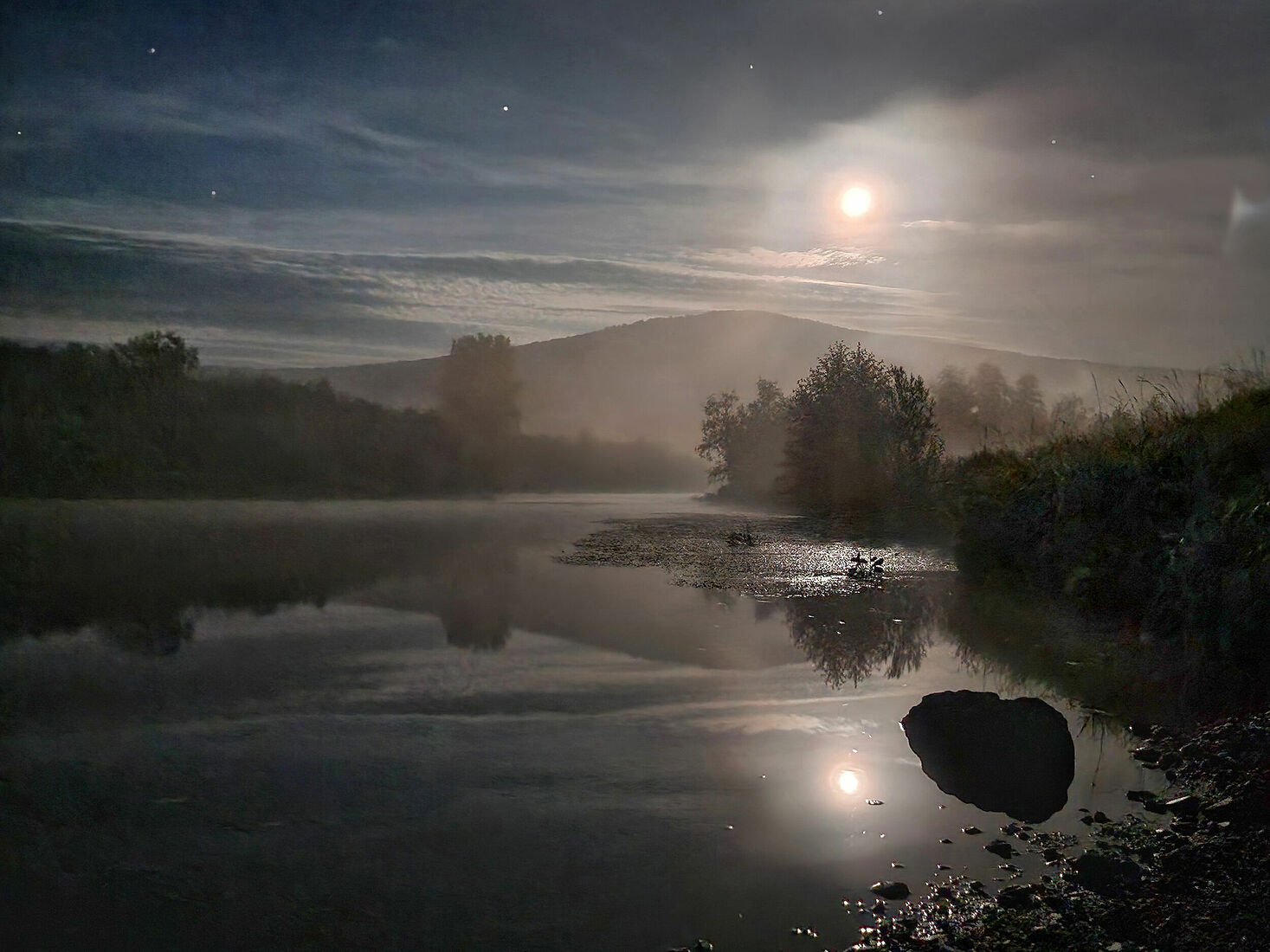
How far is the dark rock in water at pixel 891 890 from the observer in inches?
119

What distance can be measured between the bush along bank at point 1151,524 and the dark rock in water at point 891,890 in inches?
128

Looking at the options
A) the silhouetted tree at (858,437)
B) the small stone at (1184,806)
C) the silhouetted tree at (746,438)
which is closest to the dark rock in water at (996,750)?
the small stone at (1184,806)

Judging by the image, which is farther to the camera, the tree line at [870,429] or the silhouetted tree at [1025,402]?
the tree line at [870,429]

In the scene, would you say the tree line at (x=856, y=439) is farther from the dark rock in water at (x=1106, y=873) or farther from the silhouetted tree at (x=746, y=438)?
the dark rock in water at (x=1106, y=873)

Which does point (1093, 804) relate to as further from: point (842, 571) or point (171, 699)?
point (842, 571)

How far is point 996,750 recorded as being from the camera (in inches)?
167

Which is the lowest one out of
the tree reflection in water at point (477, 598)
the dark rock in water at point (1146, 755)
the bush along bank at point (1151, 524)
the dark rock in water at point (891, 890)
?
the tree reflection in water at point (477, 598)

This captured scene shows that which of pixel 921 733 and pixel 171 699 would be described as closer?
pixel 921 733

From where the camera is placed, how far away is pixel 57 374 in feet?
76.9

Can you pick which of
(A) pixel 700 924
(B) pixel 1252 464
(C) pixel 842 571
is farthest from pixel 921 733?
(C) pixel 842 571

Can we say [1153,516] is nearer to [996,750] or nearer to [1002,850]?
[996,750]

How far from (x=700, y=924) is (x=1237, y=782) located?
239cm

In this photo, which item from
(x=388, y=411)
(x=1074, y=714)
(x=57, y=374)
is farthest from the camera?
(x=388, y=411)

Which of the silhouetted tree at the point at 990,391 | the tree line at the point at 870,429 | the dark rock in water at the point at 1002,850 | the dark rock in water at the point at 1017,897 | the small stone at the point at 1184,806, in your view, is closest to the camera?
the dark rock in water at the point at 1017,897
